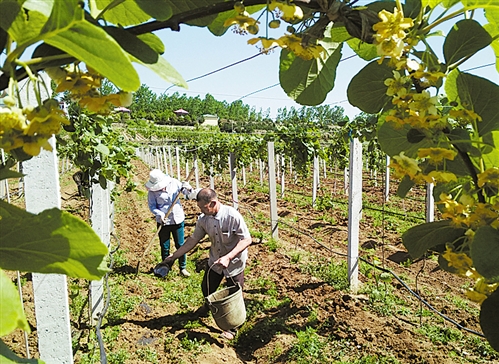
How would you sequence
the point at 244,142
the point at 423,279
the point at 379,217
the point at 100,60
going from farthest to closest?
the point at 244,142 < the point at 379,217 < the point at 423,279 < the point at 100,60

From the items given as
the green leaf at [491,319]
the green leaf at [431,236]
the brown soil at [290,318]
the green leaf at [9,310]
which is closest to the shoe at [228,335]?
the brown soil at [290,318]

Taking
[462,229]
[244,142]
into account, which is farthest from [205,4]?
[244,142]

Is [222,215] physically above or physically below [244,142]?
below

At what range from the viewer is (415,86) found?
25.5 inches

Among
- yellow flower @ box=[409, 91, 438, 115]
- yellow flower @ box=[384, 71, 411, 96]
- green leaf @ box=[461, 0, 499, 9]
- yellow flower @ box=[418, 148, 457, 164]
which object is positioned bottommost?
yellow flower @ box=[418, 148, 457, 164]

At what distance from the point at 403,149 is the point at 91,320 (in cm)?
437

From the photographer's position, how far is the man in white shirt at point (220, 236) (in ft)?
16.3

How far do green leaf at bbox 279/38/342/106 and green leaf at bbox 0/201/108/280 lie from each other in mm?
503

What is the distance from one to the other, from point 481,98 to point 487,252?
265mm

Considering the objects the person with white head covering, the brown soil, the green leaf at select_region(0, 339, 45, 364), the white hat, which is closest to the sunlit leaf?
the green leaf at select_region(0, 339, 45, 364)

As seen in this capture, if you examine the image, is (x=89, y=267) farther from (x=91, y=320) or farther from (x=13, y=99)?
Answer: (x=91, y=320)

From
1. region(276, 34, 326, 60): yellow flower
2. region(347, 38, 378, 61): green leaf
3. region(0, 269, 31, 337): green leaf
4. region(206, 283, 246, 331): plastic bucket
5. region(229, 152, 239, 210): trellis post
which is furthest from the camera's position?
region(229, 152, 239, 210): trellis post

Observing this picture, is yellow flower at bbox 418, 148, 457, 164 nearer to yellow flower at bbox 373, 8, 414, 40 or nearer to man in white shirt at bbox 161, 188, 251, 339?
yellow flower at bbox 373, 8, 414, 40

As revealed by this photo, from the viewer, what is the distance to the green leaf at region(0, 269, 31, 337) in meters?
0.32
